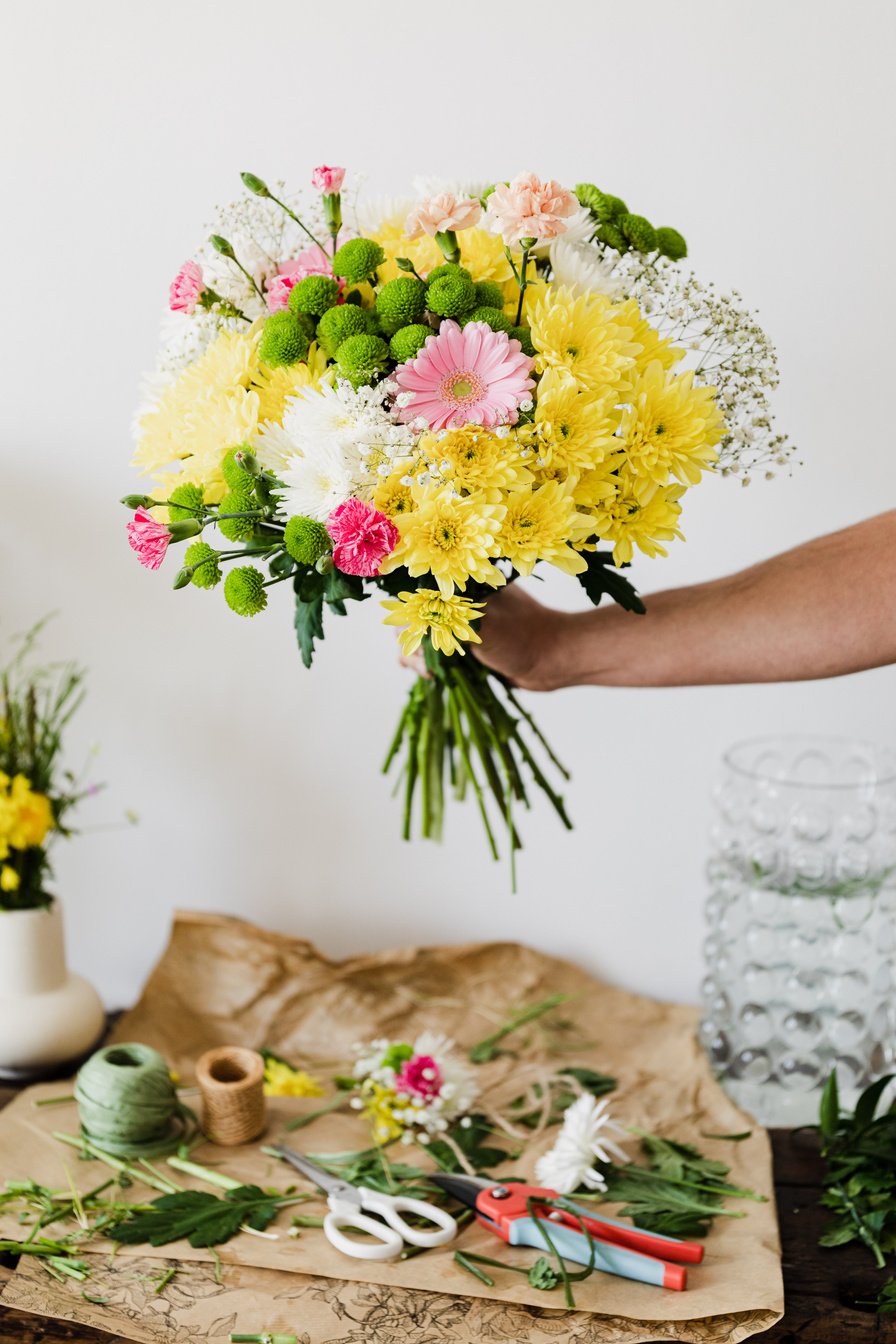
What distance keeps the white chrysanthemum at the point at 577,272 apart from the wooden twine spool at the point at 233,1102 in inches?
30.2

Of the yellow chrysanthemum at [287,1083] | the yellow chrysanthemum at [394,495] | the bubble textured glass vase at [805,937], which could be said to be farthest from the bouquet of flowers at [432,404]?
the yellow chrysanthemum at [287,1083]

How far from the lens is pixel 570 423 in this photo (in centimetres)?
83

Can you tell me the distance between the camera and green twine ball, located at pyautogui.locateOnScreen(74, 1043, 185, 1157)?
115 centimetres

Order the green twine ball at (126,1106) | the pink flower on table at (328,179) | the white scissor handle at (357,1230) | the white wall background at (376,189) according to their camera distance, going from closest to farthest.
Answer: the pink flower on table at (328,179) < the white scissor handle at (357,1230) < the green twine ball at (126,1106) < the white wall background at (376,189)

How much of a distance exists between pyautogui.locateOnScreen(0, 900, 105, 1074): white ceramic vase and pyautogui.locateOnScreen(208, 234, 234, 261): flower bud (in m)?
0.72

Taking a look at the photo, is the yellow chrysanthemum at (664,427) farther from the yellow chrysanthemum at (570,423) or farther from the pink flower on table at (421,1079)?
the pink flower on table at (421,1079)

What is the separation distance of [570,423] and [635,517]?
0.09 metres

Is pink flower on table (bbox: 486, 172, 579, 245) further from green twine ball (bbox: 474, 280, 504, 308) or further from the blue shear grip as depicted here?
the blue shear grip

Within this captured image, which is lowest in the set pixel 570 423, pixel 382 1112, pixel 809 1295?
pixel 809 1295

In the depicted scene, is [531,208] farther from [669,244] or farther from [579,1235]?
[579,1235]

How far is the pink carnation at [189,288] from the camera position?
937 millimetres

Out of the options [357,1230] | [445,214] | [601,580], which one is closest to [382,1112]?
[357,1230]

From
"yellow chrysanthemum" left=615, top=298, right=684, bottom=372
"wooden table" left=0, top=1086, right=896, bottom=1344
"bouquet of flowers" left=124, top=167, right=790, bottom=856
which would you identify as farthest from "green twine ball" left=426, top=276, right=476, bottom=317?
"wooden table" left=0, top=1086, right=896, bottom=1344

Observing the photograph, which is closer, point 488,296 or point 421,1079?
point 488,296
